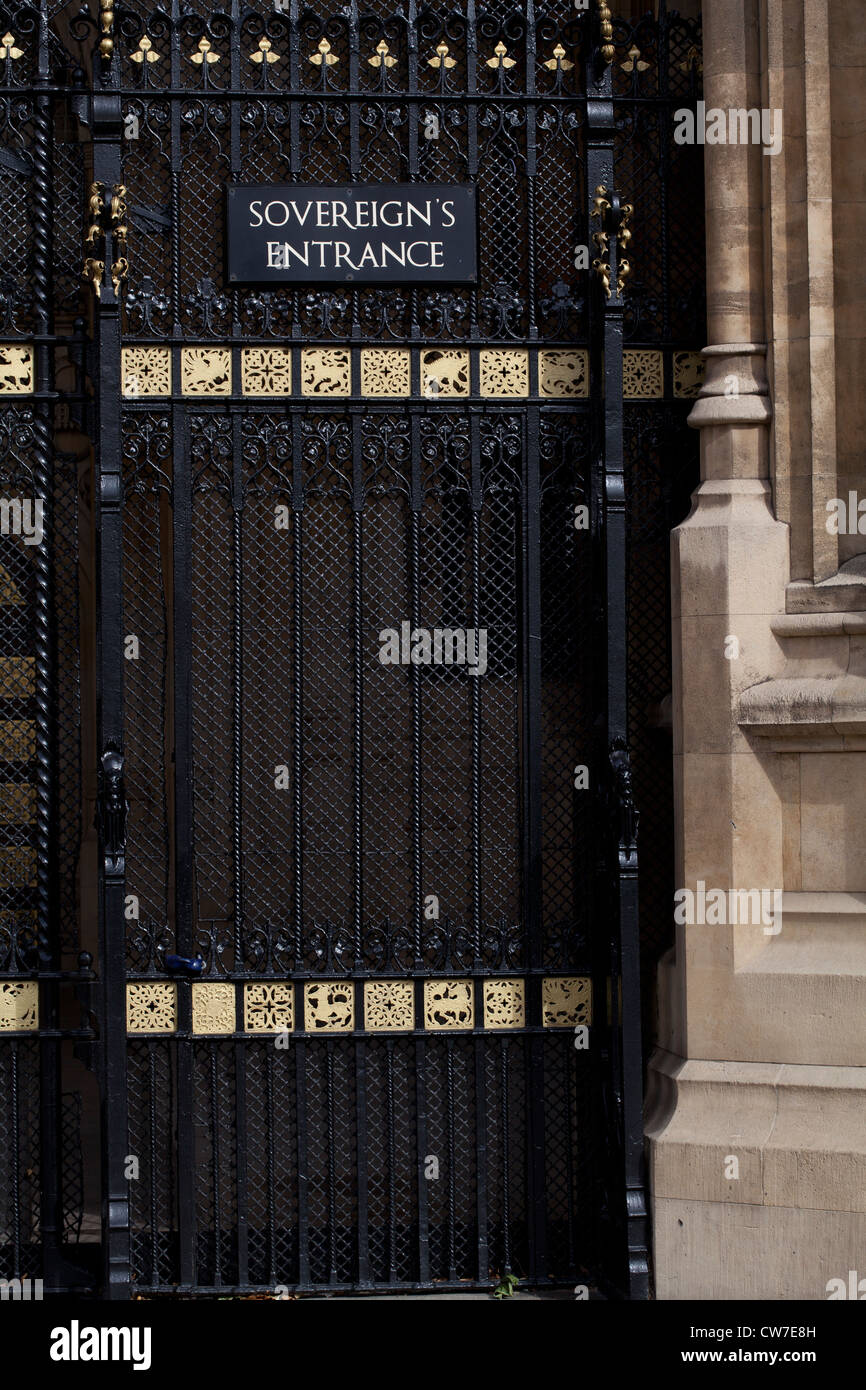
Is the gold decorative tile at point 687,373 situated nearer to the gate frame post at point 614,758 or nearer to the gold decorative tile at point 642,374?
the gold decorative tile at point 642,374

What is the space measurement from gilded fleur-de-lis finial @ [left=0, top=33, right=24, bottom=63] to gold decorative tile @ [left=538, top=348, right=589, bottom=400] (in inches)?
107

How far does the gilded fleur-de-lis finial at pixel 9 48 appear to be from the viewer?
7.37 m

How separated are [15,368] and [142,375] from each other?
60 centimetres

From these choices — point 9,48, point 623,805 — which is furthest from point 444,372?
point 9,48

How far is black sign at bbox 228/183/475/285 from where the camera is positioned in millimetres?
7340

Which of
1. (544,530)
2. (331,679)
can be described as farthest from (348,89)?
(331,679)

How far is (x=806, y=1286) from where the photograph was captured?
6.78 m

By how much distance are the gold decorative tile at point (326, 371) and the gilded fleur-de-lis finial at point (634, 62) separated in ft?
6.30

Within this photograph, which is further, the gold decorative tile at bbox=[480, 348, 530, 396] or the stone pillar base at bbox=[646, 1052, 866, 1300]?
the gold decorative tile at bbox=[480, 348, 530, 396]

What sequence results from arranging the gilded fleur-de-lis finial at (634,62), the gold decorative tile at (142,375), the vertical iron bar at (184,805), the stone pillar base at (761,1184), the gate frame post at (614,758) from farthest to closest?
the gilded fleur-de-lis finial at (634,62)
the gold decorative tile at (142,375)
the vertical iron bar at (184,805)
the gate frame post at (614,758)
the stone pillar base at (761,1184)

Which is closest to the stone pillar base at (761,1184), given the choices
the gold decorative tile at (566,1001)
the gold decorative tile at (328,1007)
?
the gold decorative tile at (566,1001)

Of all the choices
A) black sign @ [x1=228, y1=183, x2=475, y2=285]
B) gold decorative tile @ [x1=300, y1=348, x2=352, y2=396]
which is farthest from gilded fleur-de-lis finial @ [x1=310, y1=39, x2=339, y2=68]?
gold decorative tile @ [x1=300, y1=348, x2=352, y2=396]

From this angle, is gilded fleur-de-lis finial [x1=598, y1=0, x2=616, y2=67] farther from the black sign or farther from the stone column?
the black sign
